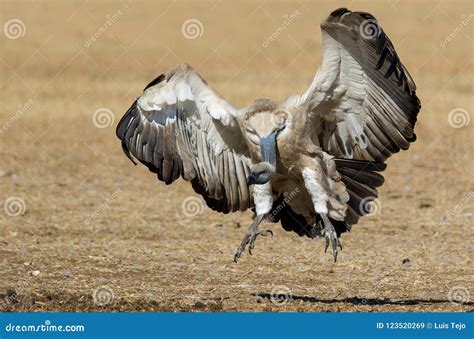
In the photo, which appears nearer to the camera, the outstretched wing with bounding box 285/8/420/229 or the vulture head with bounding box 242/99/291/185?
the outstretched wing with bounding box 285/8/420/229

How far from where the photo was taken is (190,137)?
31.0 feet

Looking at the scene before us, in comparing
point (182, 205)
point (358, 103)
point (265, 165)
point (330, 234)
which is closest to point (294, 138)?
point (265, 165)

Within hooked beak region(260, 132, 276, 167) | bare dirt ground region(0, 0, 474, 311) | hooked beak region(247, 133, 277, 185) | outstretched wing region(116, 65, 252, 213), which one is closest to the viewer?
hooked beak region(247, 133, 277, 185)

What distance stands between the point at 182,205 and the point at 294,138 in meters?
4.51

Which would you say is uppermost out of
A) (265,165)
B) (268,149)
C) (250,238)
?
(268,149)

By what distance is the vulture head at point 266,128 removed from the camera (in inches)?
345

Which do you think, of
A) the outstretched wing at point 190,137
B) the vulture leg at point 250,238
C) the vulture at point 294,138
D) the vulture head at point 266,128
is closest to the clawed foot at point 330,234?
the vulture at point 294,138

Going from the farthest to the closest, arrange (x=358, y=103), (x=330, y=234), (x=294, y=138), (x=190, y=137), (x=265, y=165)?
(x=190, y=137)
(x=358, y=103)
(x=294, y=138)
(x=330, y=234)
(x=265, y=165)

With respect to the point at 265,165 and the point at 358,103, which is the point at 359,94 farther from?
the point at 265,165

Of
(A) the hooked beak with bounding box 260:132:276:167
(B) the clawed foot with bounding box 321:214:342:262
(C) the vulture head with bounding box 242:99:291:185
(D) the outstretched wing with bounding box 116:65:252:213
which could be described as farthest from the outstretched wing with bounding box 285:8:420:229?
(D) the outstretched wing with bounding box 116:65:252:213

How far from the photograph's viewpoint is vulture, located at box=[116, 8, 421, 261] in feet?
28.9

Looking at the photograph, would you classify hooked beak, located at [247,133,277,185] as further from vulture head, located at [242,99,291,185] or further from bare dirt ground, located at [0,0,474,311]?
bare dirt ground, located at [0,0,474,311]

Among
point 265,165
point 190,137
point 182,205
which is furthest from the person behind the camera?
point 182,205

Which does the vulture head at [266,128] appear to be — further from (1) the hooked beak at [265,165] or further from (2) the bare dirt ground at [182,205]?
(2) the bare dirt ground at [182,205]
